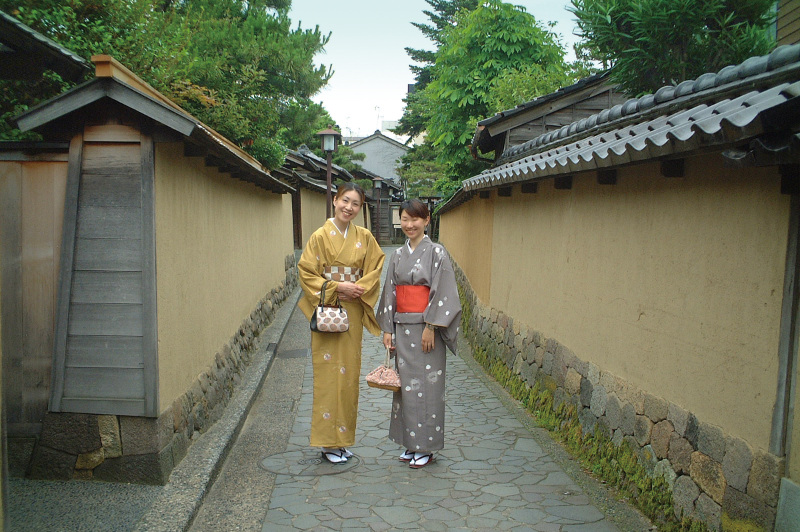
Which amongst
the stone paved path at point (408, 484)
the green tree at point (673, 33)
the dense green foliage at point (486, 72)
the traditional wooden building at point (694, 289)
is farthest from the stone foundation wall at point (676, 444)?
the dense green foliage at point (486, 72)

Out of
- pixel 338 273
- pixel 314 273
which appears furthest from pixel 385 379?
pixel 314 273

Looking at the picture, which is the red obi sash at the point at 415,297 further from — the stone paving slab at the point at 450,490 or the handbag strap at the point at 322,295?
the stone paving slab at the point at 450,490

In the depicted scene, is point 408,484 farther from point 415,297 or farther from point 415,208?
point 415,208

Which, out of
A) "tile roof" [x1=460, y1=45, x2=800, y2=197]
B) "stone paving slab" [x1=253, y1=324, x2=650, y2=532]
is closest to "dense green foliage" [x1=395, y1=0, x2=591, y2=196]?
"tile roof" [x1=460, y1=45, x2=800, y2=197]

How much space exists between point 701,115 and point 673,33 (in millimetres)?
4294

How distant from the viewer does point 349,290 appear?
5.61 meters

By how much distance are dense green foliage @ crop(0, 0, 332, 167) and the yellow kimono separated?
122 inches

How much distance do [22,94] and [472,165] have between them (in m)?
16.2

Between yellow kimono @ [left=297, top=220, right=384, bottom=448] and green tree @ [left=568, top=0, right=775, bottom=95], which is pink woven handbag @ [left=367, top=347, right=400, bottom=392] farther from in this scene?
green tree @ [left=568, top=0, right=775, bottom=95]

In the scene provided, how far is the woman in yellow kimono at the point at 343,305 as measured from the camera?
18.5 feet

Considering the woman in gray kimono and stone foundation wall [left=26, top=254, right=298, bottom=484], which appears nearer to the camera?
stone foundation wall [left=26, top=254, right=298, bottom=484]

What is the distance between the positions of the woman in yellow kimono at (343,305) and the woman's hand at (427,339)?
585 mm

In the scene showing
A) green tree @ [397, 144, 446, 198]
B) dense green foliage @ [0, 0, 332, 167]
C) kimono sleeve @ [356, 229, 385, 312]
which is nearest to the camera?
kimono sleeve @ [356, 229, 385, 312]

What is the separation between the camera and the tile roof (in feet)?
9.33
